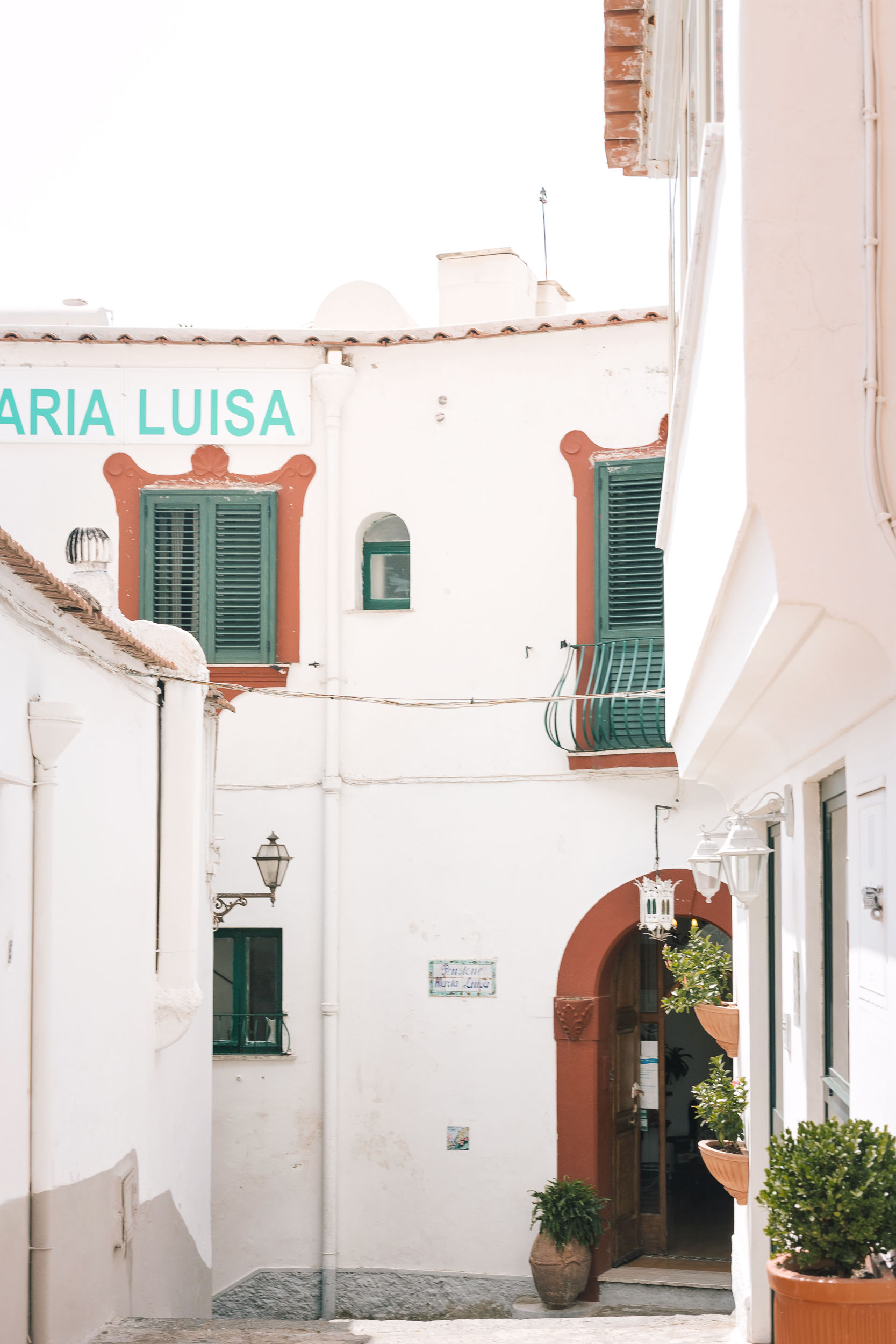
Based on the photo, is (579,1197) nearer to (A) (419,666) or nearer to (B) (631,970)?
(B) (631,970)

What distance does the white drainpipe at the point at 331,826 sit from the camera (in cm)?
1189

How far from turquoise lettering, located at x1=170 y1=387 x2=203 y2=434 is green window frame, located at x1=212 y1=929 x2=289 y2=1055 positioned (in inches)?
163

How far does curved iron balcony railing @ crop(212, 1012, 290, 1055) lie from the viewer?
1216 cm

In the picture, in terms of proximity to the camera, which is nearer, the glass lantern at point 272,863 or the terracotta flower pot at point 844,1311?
the terracotta flower pot at point 844,1311

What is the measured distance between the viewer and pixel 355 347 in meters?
12.5

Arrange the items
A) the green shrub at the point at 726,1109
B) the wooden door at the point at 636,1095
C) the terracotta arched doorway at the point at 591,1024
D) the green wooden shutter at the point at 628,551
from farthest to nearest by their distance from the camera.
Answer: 1. the wooden door at the point at 636,1095
2. the green wooden shutter at the point at 628,551
3. the terracotta arched doorway at the point at 591,1024
4. the green shrub at the point at 726,1109

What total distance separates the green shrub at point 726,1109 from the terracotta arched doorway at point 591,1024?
12.0 ft

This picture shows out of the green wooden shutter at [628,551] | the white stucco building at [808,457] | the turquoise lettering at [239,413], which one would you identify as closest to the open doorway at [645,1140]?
the green wooden shutter at [628,551]

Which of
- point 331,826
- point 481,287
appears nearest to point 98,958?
point 331,826

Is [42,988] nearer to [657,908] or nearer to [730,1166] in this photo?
[730,1166]

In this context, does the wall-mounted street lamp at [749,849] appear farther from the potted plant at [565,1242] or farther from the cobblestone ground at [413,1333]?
the potted plant at [565,1242]

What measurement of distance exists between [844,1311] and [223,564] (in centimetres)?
1007

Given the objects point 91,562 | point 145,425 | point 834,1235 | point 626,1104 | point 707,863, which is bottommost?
point 626,1104

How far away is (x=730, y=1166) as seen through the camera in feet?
25.3
